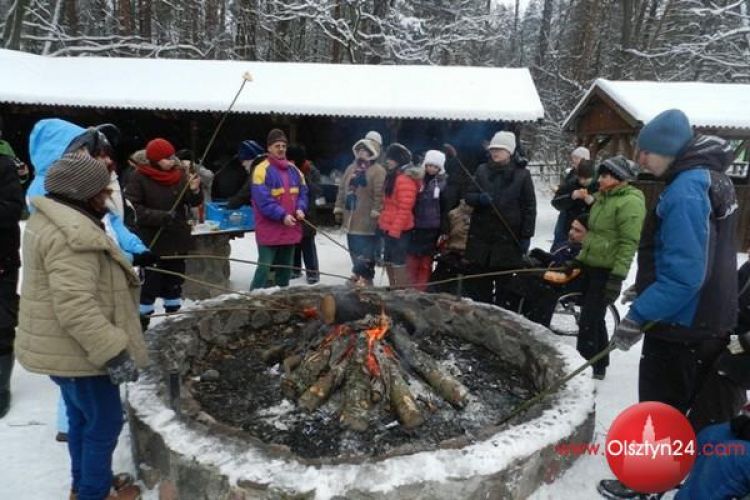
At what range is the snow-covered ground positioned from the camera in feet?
8.58

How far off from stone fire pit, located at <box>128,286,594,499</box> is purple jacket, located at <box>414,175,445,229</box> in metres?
1.01

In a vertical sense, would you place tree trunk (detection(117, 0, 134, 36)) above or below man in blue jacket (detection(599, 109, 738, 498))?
above

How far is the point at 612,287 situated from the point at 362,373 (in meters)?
2.18

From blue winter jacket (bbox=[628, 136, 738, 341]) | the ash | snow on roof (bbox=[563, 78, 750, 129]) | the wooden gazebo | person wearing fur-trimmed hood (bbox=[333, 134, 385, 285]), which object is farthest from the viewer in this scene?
the wooden gazebo

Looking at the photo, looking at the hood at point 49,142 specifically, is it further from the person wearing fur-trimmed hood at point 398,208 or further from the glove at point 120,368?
the person wearing fur-trimmed hood at point 398,208

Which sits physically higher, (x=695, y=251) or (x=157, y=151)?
(x=157, y=151)

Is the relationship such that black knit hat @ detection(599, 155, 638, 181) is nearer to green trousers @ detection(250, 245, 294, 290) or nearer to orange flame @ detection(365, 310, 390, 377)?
orange flame @ detection(365, 310, 390, 377)

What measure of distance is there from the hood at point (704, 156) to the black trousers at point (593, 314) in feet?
5.50

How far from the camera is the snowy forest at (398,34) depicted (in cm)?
1762

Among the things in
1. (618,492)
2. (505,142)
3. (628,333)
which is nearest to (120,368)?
(628,333)

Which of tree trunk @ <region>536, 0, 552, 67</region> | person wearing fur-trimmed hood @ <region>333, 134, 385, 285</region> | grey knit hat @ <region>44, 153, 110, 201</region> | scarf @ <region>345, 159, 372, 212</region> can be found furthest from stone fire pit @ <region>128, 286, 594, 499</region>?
tree trunk @ <region>536, 0, 552, 67</region>

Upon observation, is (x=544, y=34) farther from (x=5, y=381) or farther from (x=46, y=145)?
(x=5, y=381)

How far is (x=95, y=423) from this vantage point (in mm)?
2275

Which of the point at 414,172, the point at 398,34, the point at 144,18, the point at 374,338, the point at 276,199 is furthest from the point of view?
the point at 398,34
